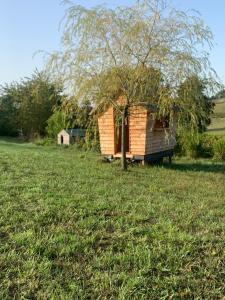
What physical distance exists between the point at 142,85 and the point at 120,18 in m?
1.86

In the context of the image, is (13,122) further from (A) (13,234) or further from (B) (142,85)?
(A) (13,234)

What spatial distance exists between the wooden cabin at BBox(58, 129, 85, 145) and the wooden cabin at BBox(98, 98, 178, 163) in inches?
315

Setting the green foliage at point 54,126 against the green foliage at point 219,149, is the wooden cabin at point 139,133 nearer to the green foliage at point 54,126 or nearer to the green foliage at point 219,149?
the green foliage at point 219,149

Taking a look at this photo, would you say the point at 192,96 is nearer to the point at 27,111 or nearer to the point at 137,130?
the point at 137,130

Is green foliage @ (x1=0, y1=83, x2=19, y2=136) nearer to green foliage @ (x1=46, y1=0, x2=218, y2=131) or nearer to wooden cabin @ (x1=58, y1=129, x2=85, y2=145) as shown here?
wooden cabin @ (x1=58, y1=129, x2=85, y2=145)

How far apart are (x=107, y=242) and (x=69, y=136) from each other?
17536mm

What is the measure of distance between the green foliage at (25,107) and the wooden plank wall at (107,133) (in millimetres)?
14417

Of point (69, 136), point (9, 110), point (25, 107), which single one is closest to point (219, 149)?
point (69, 136)

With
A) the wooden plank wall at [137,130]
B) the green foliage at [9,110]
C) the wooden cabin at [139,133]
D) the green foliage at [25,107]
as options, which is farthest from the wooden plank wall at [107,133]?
the green foliage at [9,110]

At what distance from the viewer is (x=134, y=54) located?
9.09m

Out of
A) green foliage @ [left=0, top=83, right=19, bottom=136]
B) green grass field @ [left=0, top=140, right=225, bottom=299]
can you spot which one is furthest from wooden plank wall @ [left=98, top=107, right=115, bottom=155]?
green foliage @ [left=0, top=83, right=19, bottom=136]

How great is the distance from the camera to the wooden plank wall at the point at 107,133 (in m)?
11.7

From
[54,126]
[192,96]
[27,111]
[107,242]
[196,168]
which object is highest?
[27,111]

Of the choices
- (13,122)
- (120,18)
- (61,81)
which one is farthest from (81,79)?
(13,122)
